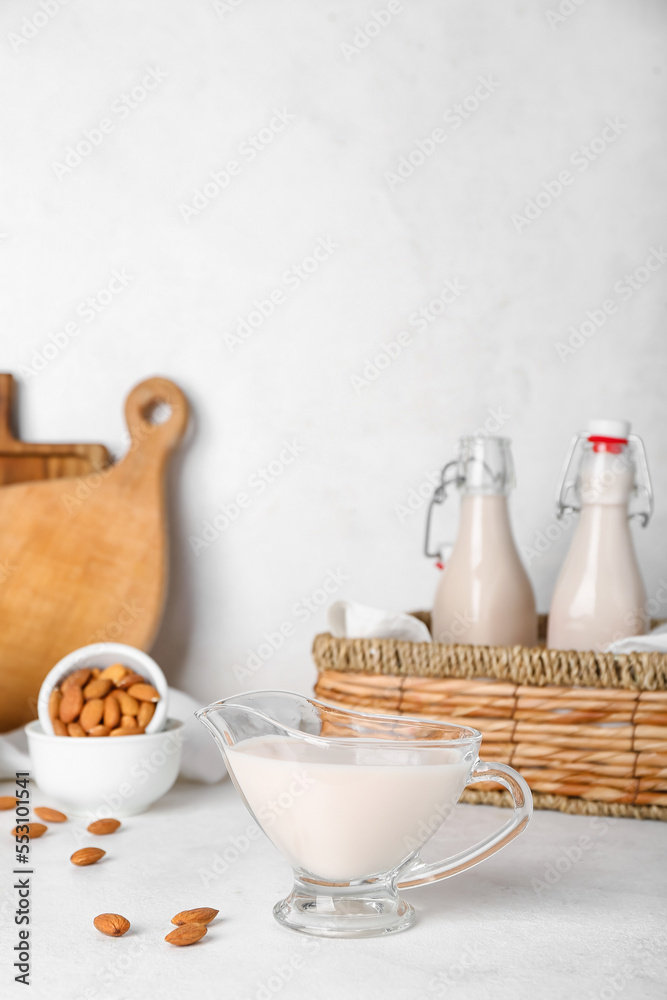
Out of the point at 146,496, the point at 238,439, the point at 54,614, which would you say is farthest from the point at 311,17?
the point at 54,614

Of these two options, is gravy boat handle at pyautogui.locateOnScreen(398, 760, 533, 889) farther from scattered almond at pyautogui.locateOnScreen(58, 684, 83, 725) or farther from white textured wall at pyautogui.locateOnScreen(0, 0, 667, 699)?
white textured wall at pyautogui.locateOnScreen(0, 0, 667, 699)

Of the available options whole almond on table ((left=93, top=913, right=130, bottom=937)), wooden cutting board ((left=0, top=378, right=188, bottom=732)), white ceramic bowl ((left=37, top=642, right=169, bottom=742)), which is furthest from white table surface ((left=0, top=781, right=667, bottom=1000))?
wooden cutting board ((left=0, top=378, right=188, bottom=732))

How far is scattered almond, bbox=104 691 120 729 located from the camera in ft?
2.79

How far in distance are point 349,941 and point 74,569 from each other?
664 mm

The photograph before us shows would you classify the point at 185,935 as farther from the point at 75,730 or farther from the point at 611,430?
the point at 611,430

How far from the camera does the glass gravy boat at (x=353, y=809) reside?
22.0 inches

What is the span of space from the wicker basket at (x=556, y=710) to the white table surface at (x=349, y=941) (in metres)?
0.04

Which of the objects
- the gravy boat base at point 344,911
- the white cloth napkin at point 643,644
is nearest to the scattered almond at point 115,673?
the gravy boat base at point 344,911

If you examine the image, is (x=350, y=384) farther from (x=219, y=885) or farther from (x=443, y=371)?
(x=219, y=885)

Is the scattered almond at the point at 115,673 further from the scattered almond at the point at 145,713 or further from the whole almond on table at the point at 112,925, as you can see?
the whole almond on table at the point at 112,925

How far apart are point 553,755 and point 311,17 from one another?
0.96m

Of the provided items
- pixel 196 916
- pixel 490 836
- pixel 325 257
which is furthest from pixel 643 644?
pixel 325 257

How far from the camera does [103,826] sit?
792 millimetres

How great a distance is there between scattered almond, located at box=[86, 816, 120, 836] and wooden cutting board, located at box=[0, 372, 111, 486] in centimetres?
49
